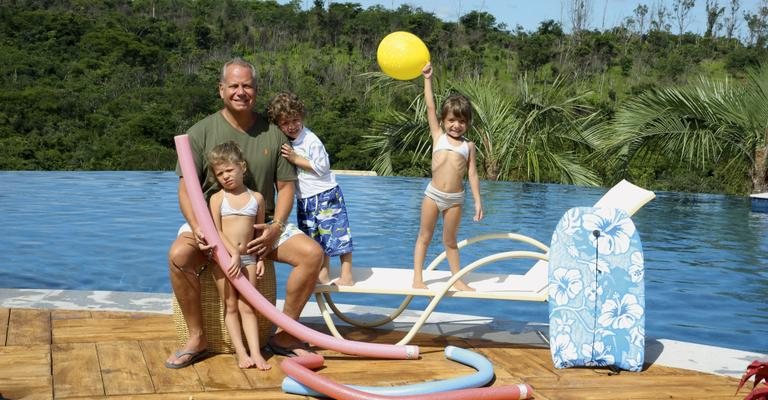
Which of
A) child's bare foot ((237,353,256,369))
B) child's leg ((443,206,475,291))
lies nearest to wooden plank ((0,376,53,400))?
child's bare foot ((237,353,256,369))

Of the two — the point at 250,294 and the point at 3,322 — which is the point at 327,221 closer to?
the point at 250,294

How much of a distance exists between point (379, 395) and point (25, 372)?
162cm

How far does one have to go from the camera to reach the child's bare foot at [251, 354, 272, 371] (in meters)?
4.29

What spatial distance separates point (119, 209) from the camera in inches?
491

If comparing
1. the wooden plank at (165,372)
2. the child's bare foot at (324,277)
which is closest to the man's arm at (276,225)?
the child's bare foot at (324,277)

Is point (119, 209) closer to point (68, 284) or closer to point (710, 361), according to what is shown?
point (68, 284)

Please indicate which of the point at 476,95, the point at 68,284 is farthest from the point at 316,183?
the point at 476,95

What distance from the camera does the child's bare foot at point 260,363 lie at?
14.1 ft

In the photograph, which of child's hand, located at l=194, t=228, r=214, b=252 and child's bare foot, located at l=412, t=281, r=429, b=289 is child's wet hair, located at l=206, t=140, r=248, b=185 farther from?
child's bare foot, located at l=412, t=281, r=429, b=289

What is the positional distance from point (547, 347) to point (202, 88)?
2274 centimetres

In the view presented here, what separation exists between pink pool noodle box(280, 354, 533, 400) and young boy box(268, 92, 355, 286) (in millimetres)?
968

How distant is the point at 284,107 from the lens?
189 inches

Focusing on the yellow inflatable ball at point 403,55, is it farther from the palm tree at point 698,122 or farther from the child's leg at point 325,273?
the palm tree at point 698,122

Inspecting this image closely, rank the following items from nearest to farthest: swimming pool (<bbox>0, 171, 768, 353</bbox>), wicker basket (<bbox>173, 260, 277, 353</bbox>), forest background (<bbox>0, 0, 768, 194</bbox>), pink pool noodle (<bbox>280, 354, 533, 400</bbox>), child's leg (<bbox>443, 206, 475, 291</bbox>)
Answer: pink pool noodle (<bbox>280, 354, 533, 400</bbox>) < wicker basket (<bbox>173, 260, 277, 353</bbox>) < child's leg (<bbox>443, 206, 475, 291</bbox>) < swimming pool (<bbox>0, 171, 768, 353</bbox>) < forest background (<bbox>0, 0, 768, 194</bbox>)
